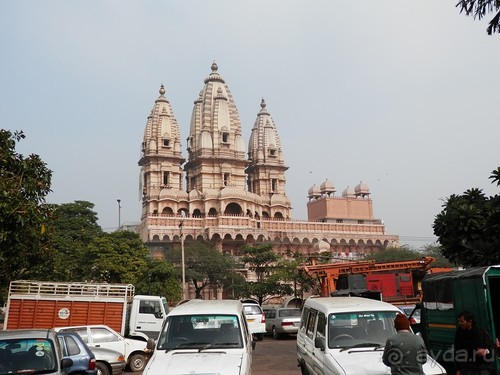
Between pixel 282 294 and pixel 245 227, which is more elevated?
pixel 245 227

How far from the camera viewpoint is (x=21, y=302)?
18453 millimetres

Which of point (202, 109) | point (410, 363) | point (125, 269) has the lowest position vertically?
point (410, 363)

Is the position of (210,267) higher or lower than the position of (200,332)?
higher

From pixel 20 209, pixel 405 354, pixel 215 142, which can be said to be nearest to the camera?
pixel 405 354

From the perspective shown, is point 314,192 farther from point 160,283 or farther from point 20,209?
point 20,209

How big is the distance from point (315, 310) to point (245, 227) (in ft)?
Answer: 199

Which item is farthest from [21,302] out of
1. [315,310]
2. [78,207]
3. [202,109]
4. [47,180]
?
[202,109]

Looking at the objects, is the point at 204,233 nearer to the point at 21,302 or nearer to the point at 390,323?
the point at 21,302

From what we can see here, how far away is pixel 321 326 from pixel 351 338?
0.74m

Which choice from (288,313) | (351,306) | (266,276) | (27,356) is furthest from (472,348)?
(266,276)

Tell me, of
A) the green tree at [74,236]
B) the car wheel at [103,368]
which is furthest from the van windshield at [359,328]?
the green tree at [74,236]

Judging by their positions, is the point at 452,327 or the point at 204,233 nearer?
the point at 452,327

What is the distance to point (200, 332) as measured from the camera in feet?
29.0

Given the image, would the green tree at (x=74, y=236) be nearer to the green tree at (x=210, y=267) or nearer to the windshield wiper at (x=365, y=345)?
the green tree at (x=210, y=267)
